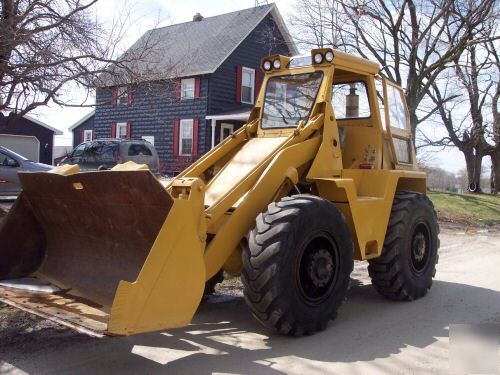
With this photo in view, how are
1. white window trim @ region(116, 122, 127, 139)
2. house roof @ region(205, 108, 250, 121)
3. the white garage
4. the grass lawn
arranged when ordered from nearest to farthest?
the grass lawn → house roof @ region(205, 108, 250, 121) → the white garage → white window trim @ region(116, 122, 127, 139)

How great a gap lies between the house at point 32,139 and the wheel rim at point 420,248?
24713 millimetres

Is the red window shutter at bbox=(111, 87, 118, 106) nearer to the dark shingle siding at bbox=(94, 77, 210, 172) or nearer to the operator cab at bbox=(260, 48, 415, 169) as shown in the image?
the operator cab at bbox=(260, 48, 415, 169)

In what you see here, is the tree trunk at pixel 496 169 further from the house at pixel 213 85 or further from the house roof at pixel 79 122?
the house roof at pixel 79 122

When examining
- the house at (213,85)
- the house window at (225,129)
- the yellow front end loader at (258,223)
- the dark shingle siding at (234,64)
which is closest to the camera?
the yellow front end loader at (258,223)

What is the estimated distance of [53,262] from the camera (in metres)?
5.73

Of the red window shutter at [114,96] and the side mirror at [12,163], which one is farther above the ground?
A: the red window shutter at [114,96]

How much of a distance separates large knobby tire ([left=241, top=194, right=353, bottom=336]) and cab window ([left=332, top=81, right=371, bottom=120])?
2016mm

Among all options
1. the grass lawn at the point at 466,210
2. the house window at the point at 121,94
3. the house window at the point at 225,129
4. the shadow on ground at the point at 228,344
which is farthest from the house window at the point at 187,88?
the shadow on ground at the point at 228,344

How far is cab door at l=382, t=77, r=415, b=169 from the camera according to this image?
7.10 m

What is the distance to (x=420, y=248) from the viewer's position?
701 cm

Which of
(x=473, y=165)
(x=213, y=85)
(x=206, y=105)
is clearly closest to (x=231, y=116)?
(x=206, y=105)

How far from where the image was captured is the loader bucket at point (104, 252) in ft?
13.7

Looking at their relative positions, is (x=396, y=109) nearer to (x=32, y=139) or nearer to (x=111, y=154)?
(x=111, y=154)

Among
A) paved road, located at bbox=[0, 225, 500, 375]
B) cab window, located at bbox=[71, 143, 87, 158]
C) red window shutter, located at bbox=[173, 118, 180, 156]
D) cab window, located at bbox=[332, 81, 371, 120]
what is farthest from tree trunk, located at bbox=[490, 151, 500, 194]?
cab window, located at bbox=[332, 81, 371, 120]
